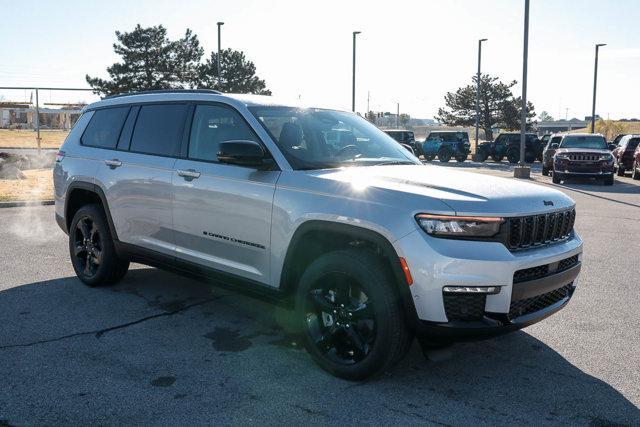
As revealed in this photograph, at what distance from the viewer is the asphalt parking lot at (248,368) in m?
3.53

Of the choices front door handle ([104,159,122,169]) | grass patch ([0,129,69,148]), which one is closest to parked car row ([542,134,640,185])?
front door handle ([104,159,122,169])

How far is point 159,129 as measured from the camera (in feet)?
18.0

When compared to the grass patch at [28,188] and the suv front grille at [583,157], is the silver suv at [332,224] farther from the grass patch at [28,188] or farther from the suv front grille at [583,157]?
the suv front grille at [583,157]

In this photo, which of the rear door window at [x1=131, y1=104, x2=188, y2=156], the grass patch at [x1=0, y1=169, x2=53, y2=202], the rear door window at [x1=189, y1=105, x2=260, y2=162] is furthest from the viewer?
the grass patch at [x1=0, y1=169, x2=53, y2=202]

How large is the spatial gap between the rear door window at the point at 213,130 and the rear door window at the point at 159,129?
0.60 feet

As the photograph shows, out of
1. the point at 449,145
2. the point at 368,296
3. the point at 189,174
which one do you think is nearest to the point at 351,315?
the point at 368,296

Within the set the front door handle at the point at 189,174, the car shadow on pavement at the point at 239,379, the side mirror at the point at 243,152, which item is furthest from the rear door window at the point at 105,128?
the side mirror at the point at 243,152

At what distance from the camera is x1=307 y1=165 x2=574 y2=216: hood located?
3.63 metres

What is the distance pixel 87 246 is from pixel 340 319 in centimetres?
334

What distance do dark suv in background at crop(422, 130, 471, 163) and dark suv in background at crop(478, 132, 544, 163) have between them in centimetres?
168

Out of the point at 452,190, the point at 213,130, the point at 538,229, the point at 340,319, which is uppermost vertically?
the point at 213,130

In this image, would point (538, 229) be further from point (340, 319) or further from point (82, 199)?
point (82, 199)

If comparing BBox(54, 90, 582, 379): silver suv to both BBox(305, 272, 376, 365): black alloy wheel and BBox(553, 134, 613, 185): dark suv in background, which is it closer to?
BBox(305, 272, 376, 365): black alloy wheel

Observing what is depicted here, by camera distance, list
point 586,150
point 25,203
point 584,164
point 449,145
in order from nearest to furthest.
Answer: point 25,203 < point 584,164 < point 586,150 < point 449,145
